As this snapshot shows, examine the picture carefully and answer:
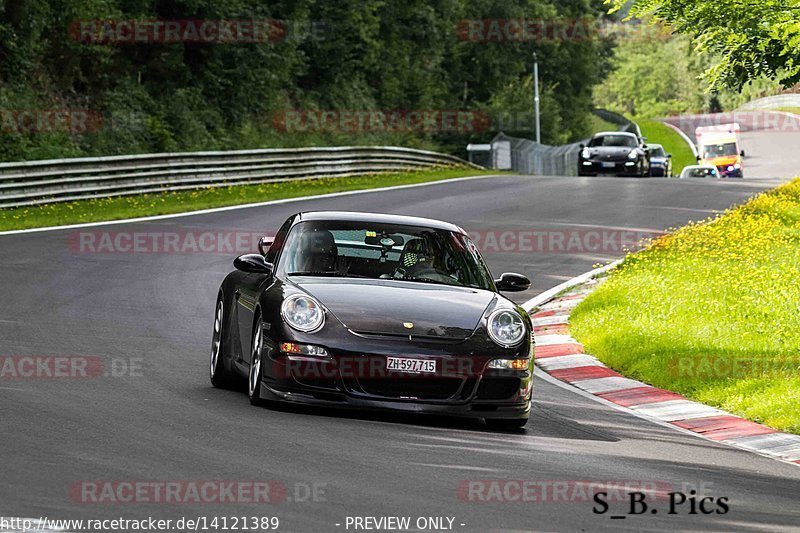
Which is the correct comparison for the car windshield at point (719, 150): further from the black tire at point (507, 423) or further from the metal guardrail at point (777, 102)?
the black tire at point (507, 423)

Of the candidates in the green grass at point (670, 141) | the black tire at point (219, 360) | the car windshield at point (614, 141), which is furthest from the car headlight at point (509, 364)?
the green grass at point (670, 141)

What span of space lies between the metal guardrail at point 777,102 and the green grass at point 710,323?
104 m

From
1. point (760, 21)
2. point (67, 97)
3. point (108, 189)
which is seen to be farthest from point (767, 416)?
point (67, 97)

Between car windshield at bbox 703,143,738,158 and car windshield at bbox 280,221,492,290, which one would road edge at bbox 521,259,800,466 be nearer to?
car windshield at bbox 280,221,492,290

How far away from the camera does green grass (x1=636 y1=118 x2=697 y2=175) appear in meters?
98.1

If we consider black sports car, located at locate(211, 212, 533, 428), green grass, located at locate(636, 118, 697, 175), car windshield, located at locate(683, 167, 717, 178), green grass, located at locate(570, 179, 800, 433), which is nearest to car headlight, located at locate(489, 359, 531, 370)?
black sports car, located at locate(211, 212, 533, 428)

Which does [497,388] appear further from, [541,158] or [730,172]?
[730,172]

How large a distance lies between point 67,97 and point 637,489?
1268 inches

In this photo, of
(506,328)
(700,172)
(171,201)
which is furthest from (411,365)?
(700,172)

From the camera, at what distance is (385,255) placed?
33.9ft

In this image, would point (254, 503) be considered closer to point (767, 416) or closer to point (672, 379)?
point (767, 416)

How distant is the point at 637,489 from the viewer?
746cm

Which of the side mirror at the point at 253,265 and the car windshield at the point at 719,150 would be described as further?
the car windshield at the point at 719,150

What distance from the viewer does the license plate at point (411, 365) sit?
895 centimetres
